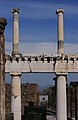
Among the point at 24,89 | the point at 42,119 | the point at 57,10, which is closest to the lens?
the point at 42,119

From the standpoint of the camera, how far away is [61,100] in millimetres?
22969

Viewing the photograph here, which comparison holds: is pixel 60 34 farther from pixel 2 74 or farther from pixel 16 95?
pixel 2 74

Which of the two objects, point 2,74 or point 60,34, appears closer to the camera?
point 2,74

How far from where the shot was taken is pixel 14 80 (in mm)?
23078

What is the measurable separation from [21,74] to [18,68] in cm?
38

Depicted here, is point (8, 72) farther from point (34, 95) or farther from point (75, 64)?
point (34, 95)

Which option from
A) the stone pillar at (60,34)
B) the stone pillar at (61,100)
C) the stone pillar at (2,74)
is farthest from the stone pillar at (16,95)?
the stone pillar at (2,74)

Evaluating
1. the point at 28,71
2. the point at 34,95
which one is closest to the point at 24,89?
the point at 34,95

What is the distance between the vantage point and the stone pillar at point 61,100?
904 inches

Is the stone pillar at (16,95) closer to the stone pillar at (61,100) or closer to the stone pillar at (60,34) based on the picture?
the stone pillar at (61,100)

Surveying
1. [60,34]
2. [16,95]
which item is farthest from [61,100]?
[60,34]

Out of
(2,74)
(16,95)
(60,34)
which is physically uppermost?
(60,34)

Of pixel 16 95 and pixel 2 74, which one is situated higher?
pixel 16 95

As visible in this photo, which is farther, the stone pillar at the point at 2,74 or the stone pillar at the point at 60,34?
the stone pillar at the point at 60,34
